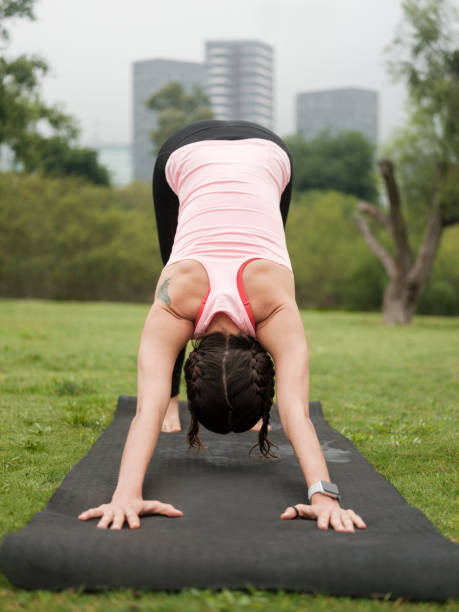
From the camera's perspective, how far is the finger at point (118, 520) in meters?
A: 1.86

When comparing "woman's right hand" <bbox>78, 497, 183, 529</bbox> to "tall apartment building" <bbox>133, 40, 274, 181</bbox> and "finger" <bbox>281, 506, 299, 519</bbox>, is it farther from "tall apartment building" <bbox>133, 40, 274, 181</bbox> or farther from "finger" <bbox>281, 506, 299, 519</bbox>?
"tall apartment building" <bbox>133, 40, 274, 181</bbox>

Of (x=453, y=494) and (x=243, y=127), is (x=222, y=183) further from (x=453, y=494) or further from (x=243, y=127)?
(x=453, y=494)

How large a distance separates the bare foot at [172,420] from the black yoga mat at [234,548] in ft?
3.01

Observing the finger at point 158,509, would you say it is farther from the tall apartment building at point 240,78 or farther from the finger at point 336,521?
the tall apartment building at point 240,78

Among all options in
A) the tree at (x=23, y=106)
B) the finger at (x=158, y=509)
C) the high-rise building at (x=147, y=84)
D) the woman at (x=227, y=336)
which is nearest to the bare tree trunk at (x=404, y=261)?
the tree at (x=23, y=106)

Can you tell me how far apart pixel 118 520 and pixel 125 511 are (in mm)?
42

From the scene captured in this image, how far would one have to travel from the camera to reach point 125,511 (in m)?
1.91

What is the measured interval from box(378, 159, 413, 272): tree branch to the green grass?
17.8 feet

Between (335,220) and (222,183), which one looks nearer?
(222,183)

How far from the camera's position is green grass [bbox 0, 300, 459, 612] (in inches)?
61.5

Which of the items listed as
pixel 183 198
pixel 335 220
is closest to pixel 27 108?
pixel 183 198

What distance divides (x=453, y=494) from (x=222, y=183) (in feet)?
4.88

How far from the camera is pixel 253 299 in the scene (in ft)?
7.47

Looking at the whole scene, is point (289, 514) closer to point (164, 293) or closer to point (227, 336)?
point (227, 336)
